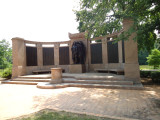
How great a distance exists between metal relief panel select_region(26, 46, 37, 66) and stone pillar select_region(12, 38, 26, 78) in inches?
29.2

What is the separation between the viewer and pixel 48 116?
3.05m

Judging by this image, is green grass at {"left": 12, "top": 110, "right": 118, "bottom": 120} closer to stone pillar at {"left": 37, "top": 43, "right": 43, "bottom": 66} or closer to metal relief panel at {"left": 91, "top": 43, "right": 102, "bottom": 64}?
metal relief panel at {"left": 91, "top": 43, "right": 102, "bottom": 64}

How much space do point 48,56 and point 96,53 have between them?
21.4 ft

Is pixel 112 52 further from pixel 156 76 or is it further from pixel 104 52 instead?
pixel 156 76

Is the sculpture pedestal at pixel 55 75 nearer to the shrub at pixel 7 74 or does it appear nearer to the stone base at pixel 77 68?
the stone base at pixel 77 68

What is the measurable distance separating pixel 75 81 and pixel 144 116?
550cm

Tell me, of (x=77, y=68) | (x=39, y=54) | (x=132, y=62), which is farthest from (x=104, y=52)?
(x=39, y=54)

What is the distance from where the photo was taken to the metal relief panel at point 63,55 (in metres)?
14.1

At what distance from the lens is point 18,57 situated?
1162 cm

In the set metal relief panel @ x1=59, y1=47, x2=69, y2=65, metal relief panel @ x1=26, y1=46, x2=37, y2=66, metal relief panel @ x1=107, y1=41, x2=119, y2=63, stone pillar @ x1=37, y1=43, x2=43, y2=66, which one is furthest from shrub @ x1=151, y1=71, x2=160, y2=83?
metal relief panel @ x1=26, y1=46, x2=37, y2=66

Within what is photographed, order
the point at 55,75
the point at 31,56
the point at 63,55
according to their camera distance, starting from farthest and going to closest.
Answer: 1. the point at 63,55
2. the point at 31,56
3. the point at 55,75

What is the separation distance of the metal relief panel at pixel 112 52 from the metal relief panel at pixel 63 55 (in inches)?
216

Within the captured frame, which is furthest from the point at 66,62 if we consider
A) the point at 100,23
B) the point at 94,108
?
the point at 94,108

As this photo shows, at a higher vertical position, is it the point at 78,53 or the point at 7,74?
the point at 78,53
